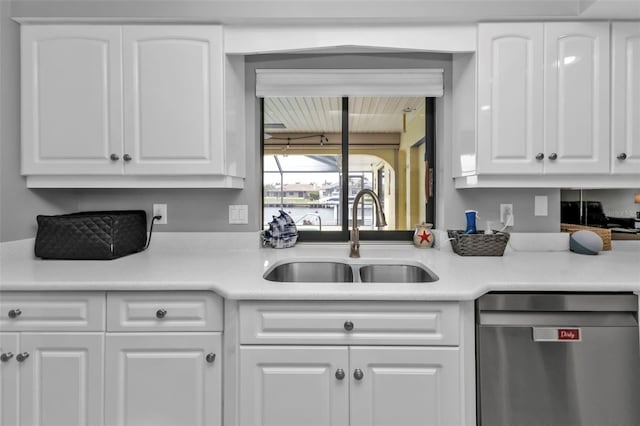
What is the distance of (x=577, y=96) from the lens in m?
1.72

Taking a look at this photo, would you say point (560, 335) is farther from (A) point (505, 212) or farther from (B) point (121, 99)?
(B) point (121, 99)

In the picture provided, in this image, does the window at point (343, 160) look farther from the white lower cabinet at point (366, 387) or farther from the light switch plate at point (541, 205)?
the white lower cabinet at point (366, 387)

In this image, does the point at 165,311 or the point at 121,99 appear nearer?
the point at 165,311

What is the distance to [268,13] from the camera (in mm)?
1768

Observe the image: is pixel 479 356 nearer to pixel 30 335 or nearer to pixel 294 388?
pixel 294 388

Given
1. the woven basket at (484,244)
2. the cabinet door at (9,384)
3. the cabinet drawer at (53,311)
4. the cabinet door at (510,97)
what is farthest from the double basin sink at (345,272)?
the cabinet door at (9,384)

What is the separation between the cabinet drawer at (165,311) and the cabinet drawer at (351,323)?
0.14 metres

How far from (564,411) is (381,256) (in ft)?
3.16

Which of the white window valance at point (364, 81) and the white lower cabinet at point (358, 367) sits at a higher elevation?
the white window valance at point (364, 81)

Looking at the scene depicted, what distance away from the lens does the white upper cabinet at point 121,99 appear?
68.6 inches

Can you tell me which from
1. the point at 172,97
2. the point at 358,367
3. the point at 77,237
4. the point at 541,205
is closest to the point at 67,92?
the point at 172,97

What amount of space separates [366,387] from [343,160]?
4.42 ft

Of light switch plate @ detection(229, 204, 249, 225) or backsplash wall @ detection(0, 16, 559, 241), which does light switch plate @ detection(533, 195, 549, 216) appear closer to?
backsplash wall @ detection(0, 16, 559, 241)

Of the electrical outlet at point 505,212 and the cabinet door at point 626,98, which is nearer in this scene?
the cabinet door at point 626,98
